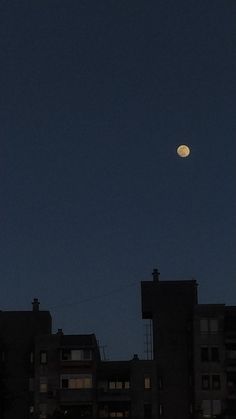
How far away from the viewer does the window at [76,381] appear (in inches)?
5468

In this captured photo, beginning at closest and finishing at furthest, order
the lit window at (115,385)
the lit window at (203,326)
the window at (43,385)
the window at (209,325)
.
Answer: the window at (209,325), the lit window at (203,326), the lit window at (115,385), the window at (43,385)

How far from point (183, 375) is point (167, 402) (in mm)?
4844

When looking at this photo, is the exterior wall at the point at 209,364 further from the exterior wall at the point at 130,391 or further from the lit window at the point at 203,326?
the exterior wall at the point at 130,391

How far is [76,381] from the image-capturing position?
13925 centimetres

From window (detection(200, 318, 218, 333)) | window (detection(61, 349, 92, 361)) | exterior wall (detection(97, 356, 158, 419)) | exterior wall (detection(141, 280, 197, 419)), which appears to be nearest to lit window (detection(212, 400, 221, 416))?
exterior wall (detection(141, 280, 197, 419))

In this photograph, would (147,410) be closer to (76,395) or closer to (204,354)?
(76,395)

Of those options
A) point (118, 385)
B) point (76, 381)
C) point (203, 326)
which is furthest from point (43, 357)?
point (203, 326)

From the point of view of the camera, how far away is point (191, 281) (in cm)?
15038

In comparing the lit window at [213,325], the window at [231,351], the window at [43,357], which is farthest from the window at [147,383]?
the window at [43,357]

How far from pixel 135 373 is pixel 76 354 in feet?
30.0

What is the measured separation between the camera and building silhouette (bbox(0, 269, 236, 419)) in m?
137

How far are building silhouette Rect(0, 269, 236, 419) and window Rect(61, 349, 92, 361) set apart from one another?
4 centimetres

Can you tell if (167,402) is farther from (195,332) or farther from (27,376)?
(27,376)

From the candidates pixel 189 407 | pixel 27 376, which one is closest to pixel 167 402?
pixel 189 407
